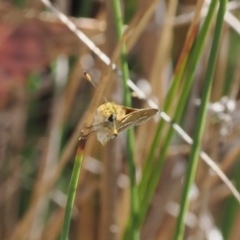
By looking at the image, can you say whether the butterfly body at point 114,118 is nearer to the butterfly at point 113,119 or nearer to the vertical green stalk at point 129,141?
the butterfly at point 113,119

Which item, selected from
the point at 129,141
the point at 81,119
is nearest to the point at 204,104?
the point at 129,141

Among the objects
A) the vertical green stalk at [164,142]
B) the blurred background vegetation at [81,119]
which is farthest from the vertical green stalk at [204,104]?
the blurred background vegetation at [81,119]

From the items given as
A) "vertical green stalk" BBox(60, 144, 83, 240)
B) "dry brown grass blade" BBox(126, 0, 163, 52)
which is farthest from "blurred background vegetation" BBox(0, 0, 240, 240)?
Result: "vertical green stalk" BBox(60, 144, 83, 240)

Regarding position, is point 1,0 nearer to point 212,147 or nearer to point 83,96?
point 83,96

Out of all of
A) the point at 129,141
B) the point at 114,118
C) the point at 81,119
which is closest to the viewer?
the point at 114,118

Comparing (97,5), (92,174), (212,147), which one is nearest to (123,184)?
(92,174)

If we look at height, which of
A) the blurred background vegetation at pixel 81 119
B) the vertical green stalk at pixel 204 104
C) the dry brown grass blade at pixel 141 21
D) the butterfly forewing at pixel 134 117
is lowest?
the butterfly forewing at pixel 134 117

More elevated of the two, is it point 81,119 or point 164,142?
point 81,119

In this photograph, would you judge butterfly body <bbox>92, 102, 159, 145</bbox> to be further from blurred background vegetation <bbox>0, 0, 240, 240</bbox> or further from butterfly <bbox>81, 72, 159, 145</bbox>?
blurred background vegetation <bbox>0, 0, 240, 240</bbox>

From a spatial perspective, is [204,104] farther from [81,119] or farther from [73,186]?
[81,119]
